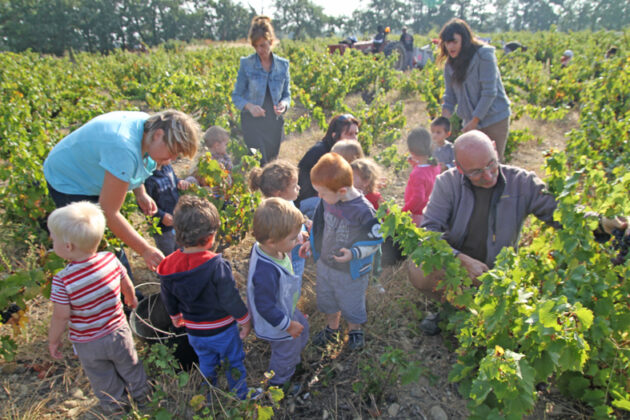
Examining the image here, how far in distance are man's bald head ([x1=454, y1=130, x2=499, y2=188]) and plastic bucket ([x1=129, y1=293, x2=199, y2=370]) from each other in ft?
6.48

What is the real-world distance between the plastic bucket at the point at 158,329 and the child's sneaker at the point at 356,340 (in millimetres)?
1019

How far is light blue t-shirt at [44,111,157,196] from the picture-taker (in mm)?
2127

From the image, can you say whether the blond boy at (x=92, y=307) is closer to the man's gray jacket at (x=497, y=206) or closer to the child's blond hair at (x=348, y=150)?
the child's blond hair at (x=348, y=150)

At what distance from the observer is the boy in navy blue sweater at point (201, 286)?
6.48ft

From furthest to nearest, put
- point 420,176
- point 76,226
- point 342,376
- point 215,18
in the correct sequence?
1. point 215,18
2. point 420,176
3. point 342,376
4. point 76,226

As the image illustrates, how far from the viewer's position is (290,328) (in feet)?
6.75

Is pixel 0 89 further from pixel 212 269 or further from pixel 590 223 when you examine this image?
pixel 590 223

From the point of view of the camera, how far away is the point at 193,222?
1.97 m

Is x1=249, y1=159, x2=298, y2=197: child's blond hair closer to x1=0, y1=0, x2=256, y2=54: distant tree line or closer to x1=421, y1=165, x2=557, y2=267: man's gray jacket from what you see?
x1=421, y1=165, x2=557, y2=267: man's gray jacket

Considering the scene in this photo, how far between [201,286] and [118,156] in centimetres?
85

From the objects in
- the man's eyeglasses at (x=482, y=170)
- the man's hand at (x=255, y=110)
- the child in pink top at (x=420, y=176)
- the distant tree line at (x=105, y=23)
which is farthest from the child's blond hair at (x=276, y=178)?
the distant tree line at (x=105, y=23)

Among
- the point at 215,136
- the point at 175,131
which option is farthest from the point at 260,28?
the point at 175,131

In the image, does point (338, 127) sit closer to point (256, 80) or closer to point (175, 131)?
point (256, 80)

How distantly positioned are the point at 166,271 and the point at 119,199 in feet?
1.70
